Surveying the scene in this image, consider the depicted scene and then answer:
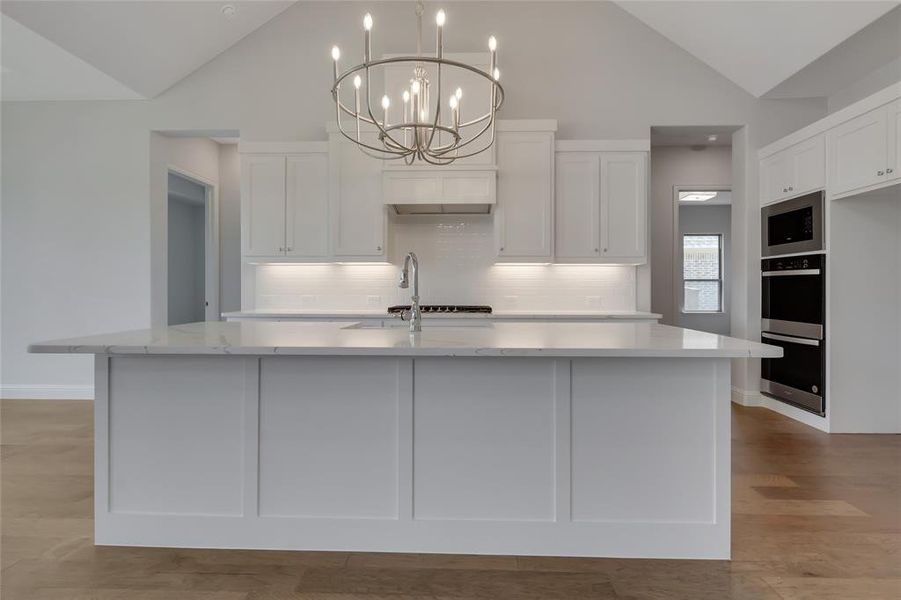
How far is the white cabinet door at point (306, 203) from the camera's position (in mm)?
4480

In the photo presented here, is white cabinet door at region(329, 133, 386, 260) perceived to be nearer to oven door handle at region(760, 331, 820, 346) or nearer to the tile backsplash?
the tile backsplash

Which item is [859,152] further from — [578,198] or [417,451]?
[417,451]

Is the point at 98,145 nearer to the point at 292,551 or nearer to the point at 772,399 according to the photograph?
the point at 292,551

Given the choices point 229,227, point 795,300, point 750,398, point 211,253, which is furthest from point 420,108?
point 229,227

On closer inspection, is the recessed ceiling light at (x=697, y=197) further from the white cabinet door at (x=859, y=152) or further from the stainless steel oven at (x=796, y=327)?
the white cabinet door at (x=859, y=152)

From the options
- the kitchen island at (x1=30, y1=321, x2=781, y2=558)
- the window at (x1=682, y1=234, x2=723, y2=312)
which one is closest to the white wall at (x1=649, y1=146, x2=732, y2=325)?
the window at (x1=682, y1=234, x2=723, y2=312)

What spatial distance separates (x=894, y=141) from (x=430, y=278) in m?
3.43

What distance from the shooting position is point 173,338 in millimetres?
1974

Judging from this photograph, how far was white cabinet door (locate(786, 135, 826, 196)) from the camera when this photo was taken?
377 cm

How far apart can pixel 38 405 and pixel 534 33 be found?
18.2ft

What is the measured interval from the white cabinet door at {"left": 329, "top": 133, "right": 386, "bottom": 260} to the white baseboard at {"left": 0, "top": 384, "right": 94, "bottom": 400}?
9.25ft

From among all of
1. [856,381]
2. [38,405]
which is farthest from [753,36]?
[38,405]

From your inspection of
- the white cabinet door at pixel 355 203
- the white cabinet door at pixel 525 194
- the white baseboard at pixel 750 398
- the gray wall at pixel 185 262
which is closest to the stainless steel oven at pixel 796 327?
the white baseboard at pixel 750 398

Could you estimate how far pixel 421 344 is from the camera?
71.9 inches
